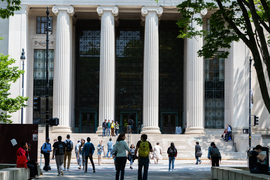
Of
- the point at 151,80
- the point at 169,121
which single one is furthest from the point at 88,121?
the point at 151,80

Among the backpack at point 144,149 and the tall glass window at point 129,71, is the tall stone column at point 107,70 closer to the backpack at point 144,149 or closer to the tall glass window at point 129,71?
the tall glass window at point 129,71

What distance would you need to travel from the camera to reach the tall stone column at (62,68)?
4131 cm

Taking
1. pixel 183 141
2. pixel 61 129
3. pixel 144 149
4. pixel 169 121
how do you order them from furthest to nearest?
1. pixel 169 121
2. pixel 61 129
3. pixel 183 141
4. pixel 144 149

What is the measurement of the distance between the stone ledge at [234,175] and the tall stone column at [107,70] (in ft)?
78.9

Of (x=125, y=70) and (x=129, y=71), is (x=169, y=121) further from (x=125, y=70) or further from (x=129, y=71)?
(x=125, y=70)

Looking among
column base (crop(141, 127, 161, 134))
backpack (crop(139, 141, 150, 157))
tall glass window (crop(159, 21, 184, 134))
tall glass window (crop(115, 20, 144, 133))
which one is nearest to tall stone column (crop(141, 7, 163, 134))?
column base (crop(141, 127, 161, 134))

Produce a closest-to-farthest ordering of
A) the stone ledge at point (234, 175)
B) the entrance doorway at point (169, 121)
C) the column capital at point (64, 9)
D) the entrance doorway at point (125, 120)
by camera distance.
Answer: the stone ledge at point (234, 175) < the column capital at point (64, 9) < the entrance doorway at point (169, 121) < the entrance doorway at point (125, 120)

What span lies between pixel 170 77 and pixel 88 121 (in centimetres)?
1058

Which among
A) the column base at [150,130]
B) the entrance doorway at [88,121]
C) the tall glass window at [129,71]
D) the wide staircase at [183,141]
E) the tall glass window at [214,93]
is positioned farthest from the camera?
the tall glass window at [129,71]

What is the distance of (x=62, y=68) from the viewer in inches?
1640

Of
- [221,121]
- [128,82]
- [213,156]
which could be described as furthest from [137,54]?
[213,156]

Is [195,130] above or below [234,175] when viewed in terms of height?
above

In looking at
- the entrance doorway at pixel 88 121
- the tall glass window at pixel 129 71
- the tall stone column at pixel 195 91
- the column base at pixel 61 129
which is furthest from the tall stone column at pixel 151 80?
the entrance doorway at pixel 88 121

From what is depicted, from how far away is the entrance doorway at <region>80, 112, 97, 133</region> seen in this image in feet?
159
